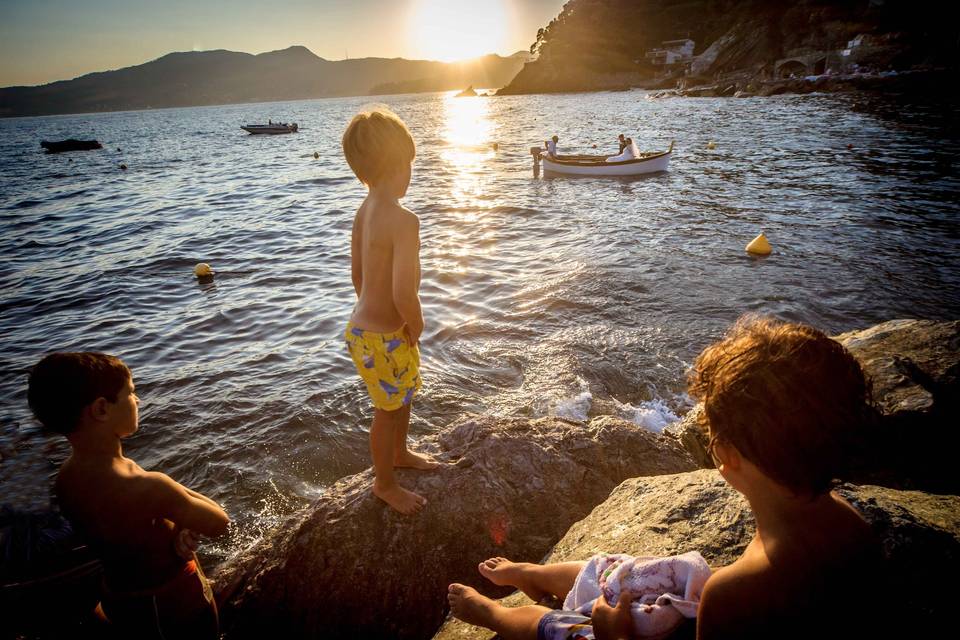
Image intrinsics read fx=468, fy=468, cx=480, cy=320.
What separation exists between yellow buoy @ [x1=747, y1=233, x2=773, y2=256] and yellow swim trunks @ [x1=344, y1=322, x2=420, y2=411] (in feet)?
33.7

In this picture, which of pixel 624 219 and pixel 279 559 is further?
pixel 624 219

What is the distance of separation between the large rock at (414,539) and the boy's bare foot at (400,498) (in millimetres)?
63

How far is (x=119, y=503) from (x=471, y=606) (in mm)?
1755

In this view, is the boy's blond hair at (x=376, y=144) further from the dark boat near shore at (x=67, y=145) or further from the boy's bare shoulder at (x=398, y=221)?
the dark boat near shore at (x=67, y=145)

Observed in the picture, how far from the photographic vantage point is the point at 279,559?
3145 millimetres

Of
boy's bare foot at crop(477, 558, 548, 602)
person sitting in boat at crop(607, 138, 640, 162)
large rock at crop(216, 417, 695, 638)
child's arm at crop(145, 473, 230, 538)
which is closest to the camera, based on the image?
child's arm at crop(145, 473, 230, 538)

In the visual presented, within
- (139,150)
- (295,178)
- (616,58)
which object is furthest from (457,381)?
(616,58)

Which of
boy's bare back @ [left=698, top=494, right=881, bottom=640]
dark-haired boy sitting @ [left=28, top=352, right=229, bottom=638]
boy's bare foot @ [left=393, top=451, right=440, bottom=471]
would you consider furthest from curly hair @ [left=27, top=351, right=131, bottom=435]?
boy's bare back @ [left=698, top=494, right=881, bottom=640]

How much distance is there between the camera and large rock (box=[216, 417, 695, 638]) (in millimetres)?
2945

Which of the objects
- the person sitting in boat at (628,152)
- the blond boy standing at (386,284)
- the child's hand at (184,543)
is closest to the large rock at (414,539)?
the blond boy standing at (386,284)

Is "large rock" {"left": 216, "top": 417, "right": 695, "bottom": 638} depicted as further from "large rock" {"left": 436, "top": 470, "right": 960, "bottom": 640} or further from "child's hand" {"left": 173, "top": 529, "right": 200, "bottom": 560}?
"child's hand" {"left": 173, "top": 529, "right": 200, "bottom": 560}

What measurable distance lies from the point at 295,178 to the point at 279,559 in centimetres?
2619

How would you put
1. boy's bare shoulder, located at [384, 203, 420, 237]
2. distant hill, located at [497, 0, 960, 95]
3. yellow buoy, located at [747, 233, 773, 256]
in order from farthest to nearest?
distant hill, located at [497, 0, 960, 95] < yellow buoy, located at [747, 233, 773, 256] < boy's bare shoulder, located at [384, 203, 420, 237]

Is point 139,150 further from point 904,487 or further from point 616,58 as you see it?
point 616,58
